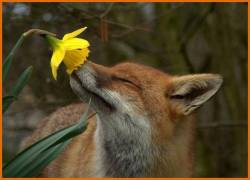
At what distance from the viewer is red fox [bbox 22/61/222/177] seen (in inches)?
197

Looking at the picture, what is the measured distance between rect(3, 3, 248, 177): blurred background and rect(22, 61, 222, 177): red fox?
1822 millimetres

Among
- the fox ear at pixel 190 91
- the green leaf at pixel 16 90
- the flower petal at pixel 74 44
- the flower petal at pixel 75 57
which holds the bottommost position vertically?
the fox ear at pixel 190 91

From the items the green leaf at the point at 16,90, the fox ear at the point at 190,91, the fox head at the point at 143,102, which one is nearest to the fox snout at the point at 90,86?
the fox head at the point at 143,102

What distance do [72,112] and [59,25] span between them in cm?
123

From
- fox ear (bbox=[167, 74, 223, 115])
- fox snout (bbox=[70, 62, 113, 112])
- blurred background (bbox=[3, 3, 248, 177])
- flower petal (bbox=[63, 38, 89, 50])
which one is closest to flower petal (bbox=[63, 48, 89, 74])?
flower petal (bbox=[63, 38, 89, 50])

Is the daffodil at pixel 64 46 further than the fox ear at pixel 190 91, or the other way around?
the fox ear at pixel 190 91

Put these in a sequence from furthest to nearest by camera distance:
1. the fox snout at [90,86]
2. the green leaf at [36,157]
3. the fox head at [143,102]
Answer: the fox head at [143,102] < the fox snout at [90,86] < the green leaf at [36,157]

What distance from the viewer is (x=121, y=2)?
7898mm

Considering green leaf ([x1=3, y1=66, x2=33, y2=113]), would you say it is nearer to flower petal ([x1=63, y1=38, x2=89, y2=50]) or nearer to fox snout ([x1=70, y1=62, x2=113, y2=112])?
flower petal ([x1=63, y1=38, x2=89, y2=50])

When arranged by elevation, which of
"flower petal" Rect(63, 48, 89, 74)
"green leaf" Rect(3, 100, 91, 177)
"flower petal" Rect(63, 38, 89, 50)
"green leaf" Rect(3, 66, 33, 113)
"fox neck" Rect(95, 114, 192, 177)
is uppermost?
"flower petal" Rect(63, 38, 89, 50)

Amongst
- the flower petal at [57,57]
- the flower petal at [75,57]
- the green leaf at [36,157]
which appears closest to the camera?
the green leaf at [36,157]

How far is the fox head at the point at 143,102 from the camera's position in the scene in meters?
4.95

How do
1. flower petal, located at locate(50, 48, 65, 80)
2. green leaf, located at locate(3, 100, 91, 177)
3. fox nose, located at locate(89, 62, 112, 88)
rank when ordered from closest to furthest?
green leaf, located at locate(3, 100, 91, 177), flower petal, located at locate(50, 48, 65, 80), fox nose, located at locate(89, 62, 112, 88)

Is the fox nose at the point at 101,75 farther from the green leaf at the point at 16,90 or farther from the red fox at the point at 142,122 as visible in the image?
the green leaf at the point at 16,90
